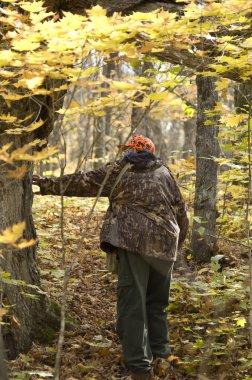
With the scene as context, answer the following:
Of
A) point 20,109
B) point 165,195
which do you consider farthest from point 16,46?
point 165,195

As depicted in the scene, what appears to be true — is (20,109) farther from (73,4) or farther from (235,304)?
(235,304)

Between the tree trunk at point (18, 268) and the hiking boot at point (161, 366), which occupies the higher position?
the tree trunk at point (18, 268)

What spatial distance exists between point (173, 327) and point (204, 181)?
234 centimetres

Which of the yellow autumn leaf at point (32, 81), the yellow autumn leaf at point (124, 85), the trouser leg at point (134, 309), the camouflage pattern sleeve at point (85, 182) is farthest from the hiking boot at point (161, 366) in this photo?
the yellow autumn leaf at point (32, 81)

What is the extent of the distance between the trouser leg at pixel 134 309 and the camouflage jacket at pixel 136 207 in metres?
0.15

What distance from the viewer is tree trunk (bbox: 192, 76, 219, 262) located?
23.1 feet

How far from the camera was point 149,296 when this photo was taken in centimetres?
490

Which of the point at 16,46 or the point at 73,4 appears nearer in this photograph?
the point at 16,46

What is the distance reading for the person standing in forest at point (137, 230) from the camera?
4.54m

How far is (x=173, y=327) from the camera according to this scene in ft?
18.3

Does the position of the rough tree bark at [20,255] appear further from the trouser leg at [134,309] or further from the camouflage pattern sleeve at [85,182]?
the trouser leg at [134,309]

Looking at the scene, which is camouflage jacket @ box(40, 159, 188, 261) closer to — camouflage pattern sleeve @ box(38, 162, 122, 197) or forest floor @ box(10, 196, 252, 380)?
camouflage pattern sleeve @ box(38, 162, 122, 197)

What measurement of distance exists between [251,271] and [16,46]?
2969mm

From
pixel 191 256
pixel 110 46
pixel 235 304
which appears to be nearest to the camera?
pixel 110 46
